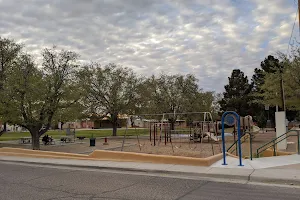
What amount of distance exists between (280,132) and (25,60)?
62.3 ft

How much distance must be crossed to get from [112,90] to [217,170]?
30.6m

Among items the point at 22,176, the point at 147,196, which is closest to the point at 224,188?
the point at 147,196

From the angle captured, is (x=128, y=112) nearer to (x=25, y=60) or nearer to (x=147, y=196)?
(x=25, y=60)

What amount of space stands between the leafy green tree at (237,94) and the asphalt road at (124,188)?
5338 centimetres

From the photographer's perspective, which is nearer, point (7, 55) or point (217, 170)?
point (217, 170)

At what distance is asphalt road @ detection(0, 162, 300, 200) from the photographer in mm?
7422

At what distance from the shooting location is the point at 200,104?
48250 mm

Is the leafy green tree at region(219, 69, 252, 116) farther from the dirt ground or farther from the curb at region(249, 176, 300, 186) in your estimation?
the curb at region(249, 176, 300, 186)

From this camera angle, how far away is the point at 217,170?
10203mm

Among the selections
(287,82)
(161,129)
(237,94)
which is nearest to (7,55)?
(161,129)

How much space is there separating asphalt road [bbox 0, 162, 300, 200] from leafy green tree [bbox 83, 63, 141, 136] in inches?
1152

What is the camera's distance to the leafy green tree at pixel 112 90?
39938 millimetres

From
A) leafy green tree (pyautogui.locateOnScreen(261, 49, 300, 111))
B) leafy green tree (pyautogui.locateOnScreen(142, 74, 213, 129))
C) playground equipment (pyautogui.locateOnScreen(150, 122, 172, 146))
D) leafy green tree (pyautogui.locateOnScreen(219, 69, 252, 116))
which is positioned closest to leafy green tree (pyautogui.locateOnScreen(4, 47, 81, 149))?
playground equipment (pyautogui.locateOnScreen(150, 122, 172, 146))

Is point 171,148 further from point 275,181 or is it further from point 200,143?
point 275,181
